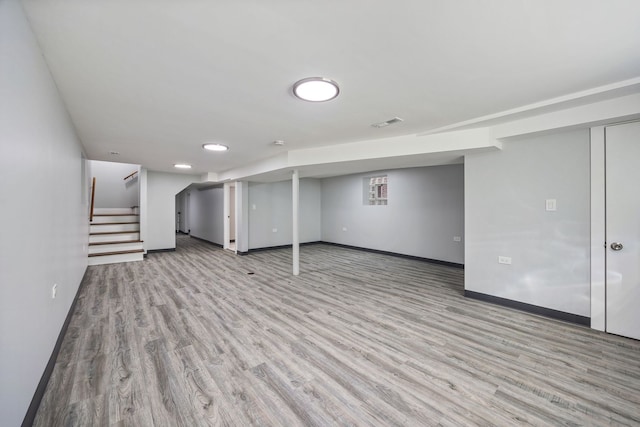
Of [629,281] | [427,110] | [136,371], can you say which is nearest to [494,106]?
[427,110]

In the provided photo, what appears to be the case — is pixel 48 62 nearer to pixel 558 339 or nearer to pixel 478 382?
pixel 478 382

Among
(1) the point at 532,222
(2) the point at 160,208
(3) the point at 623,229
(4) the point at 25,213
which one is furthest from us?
(2) the point at 160,208

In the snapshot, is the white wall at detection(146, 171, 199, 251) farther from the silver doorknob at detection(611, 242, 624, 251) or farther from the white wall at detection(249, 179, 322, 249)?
the silver doorknob at detection(611, 242, 624, 251)

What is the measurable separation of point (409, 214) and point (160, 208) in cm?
696

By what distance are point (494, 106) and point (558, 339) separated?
2442mm

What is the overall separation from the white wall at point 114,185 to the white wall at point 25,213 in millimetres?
7373

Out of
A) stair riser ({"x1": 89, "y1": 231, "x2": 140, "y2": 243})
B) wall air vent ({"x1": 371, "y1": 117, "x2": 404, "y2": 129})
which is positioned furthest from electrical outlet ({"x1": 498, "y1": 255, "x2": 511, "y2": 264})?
stair riser ({"x1": 89, "y1": 231, "x2": 140, "y2": 243})

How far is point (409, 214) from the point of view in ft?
20.9

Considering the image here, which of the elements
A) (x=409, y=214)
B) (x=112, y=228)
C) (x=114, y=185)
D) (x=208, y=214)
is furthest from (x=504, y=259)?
(x=114, y=185)

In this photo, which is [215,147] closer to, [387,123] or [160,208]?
[387,123]

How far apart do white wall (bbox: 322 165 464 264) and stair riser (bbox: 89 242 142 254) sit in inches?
219

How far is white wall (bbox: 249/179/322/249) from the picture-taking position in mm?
7609

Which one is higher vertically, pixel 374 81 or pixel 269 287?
pixel 374 81

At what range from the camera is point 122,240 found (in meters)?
6.52
